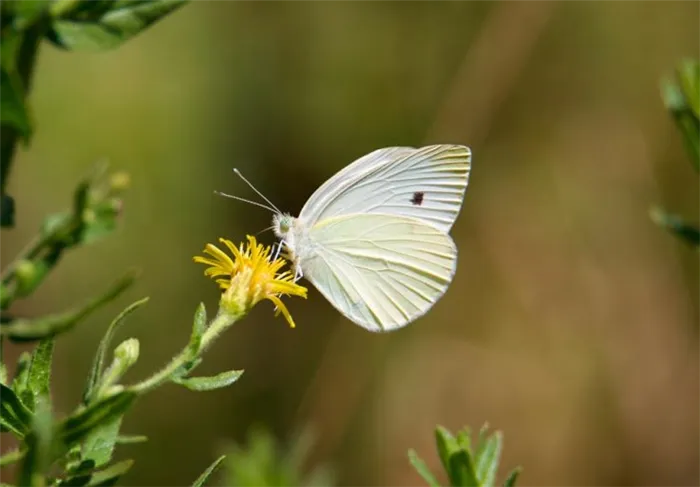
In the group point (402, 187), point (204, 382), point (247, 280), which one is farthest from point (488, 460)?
point (402, 187)

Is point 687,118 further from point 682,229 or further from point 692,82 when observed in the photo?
point 682,229

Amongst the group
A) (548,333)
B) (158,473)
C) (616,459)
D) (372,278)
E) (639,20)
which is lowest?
(158,473)

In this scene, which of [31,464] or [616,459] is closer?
[31,464]

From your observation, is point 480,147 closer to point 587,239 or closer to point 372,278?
point 587,239

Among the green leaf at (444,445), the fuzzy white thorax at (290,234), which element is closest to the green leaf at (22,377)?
the green leaf at (444,445)

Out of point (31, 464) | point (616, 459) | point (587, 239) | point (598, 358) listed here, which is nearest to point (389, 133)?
point (587, 239)

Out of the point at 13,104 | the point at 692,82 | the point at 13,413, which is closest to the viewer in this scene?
the point at 13,104

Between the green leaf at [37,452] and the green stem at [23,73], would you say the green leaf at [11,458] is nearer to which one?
the green leaf at [37,452]
